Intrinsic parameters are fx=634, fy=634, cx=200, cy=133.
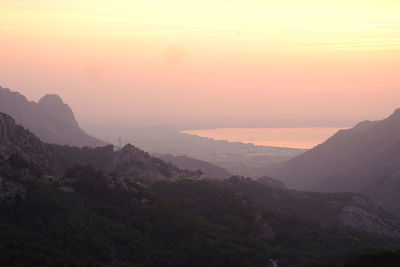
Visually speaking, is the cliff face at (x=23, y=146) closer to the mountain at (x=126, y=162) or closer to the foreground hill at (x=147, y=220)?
the foreground hill at (x=147, y=220)

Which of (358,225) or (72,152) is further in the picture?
(72,152)

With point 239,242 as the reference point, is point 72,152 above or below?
above

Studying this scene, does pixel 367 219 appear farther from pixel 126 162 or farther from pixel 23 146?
pixel 23 146

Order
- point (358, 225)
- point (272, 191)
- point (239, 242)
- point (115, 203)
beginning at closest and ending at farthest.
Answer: point (239, 242) < point (115, 203) < point (358, 225) < point (272, 191)

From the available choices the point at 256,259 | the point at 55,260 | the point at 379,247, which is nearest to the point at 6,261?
the point at 55,260

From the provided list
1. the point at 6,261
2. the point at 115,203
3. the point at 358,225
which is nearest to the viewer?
the point at 6,261

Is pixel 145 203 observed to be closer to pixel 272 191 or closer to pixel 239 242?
pixel 239 242

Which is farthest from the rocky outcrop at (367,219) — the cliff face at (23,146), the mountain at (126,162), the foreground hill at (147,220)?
the cliff face at (23,146)

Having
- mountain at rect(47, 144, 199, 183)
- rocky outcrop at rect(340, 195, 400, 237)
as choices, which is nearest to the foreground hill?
rocky outcrop at rect(340, 195, 400, 237)

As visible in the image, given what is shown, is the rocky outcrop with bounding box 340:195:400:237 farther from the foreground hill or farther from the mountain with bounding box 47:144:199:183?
the mountain with bounding box 47:144:199:183
